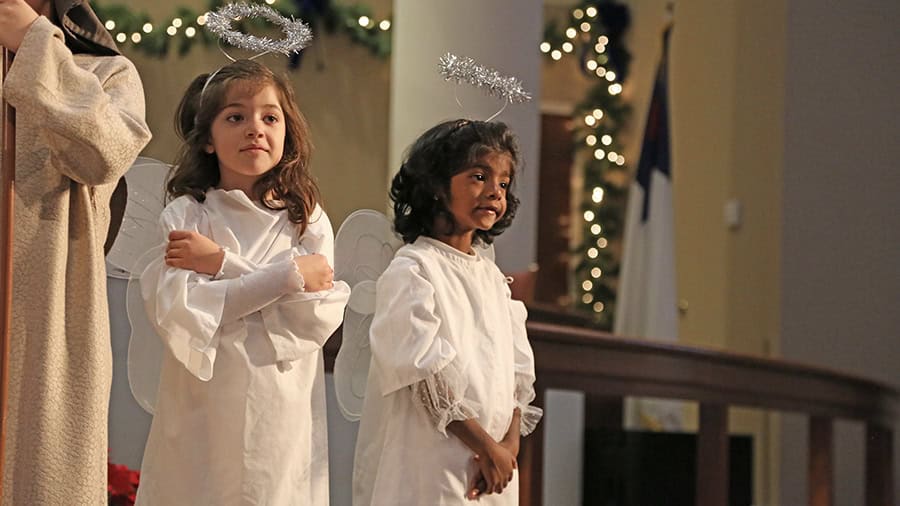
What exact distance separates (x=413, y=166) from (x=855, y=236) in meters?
4.68

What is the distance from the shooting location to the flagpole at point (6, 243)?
6.86ft

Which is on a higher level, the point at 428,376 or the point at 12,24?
the point at 12,24

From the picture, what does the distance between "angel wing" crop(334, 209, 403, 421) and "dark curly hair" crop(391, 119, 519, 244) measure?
4.0 inches

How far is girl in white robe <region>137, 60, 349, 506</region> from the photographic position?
2.35 meters

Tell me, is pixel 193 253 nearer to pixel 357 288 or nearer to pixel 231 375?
pixel 231 375

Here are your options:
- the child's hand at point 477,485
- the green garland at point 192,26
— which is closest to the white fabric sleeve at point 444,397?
the child's hand at point 477,485

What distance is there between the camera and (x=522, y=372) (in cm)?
283

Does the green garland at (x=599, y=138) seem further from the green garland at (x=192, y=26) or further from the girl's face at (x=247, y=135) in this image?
the girl's face at (x=247, y=135)

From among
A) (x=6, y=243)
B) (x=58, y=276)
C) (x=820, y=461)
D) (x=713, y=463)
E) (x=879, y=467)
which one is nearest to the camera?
(x=6, y=243)

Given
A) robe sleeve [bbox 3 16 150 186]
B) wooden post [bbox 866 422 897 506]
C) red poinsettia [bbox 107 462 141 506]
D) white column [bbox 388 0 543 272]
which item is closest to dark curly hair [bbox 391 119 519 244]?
robe sleeve [bbox 3 16 150 186]

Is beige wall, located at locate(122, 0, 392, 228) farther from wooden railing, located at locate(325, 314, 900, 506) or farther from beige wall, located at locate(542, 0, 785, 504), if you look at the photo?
beige wall, located at locate(542, 0, 785, 504)

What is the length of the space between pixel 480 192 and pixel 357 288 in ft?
1.22

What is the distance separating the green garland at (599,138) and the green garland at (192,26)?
2.22 meters

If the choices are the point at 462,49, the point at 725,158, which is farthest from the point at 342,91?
the point at 462,49
